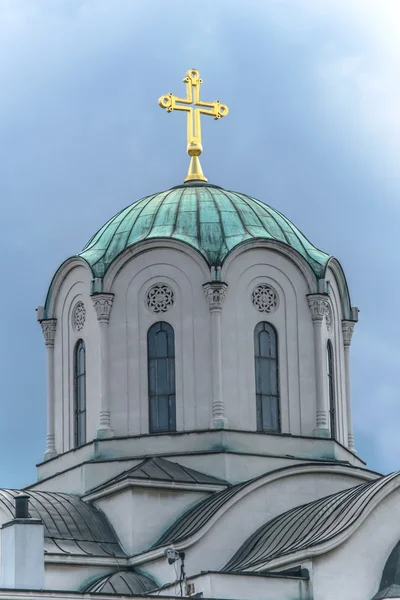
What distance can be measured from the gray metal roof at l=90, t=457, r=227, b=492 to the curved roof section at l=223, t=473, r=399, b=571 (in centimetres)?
188

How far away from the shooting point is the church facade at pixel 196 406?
36.6 meters

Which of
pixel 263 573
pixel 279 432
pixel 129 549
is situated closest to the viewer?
pixel 263 573

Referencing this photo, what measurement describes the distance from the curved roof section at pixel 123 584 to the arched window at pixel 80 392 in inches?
198

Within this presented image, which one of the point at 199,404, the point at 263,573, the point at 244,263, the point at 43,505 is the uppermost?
the point at 244,263

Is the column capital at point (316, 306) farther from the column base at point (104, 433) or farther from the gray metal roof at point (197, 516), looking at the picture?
the column base at point (104, 433)

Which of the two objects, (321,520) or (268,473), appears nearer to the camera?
(321,520)

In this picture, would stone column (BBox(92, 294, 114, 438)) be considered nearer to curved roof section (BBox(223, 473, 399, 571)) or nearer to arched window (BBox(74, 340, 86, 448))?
arched window (BBox(74, 340, 86, 448))

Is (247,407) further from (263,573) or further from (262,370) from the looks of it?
(263,573)

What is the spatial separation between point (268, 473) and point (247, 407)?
2.18 m

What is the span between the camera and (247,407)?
3981 centimetres

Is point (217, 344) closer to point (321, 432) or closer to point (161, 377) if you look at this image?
point (161, 377)

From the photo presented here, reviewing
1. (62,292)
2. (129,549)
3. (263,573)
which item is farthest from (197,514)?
(62,292)

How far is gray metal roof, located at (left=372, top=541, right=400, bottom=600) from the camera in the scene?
34281 mm

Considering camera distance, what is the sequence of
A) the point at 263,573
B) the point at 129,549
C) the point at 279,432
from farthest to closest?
1. the point at 279,432
2. the point at 129,549
3. the point at 263,573
